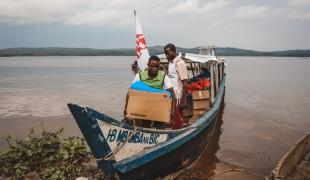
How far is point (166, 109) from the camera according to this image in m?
6.49

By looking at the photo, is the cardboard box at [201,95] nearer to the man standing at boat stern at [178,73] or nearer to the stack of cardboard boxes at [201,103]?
the stack of cardboard boxes at [201,103]

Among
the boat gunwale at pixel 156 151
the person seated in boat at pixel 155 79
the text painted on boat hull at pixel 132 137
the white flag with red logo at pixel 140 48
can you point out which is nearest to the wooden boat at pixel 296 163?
the boat gunwale at pixel 156 151

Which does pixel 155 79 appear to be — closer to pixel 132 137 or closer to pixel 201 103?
pixel 132 137

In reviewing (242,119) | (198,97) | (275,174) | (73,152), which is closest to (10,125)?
(73,152)

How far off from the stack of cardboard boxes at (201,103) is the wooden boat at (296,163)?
2965mm

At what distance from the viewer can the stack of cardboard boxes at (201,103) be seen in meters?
9.57

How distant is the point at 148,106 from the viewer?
6488 mm

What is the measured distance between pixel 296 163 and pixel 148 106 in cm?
343

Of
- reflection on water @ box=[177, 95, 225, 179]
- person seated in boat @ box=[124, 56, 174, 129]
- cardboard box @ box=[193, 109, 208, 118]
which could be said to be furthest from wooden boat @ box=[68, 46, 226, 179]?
cardboard box @ box=[193, 109, 208, 118]

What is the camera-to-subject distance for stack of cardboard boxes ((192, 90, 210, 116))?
957 cm

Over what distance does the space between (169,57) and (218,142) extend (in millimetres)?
4235

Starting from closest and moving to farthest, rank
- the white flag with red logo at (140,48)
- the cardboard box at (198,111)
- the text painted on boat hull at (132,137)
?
the text painted on boat hull at (132,137) < the cardboard box at (198,111) < the white flag with red logo at (140,48)

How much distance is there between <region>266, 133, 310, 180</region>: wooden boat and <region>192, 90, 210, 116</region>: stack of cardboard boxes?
2965mm

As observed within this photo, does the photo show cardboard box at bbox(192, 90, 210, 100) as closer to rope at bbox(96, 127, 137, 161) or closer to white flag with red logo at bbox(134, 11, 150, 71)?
white flag with red logo at bbox(134, 11, 150, 71)
